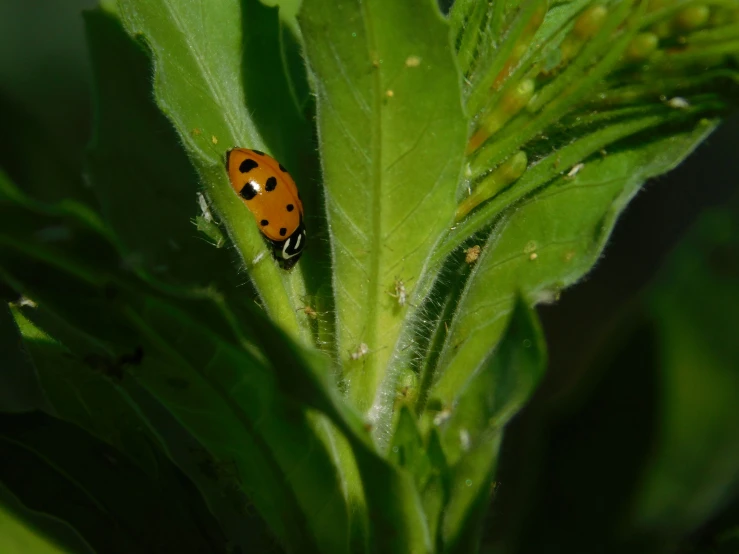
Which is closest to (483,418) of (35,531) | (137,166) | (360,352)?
(360,352)

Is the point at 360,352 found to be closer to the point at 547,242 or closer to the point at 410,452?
the point at 410,452

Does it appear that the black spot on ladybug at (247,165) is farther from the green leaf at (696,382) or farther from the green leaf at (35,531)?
the green leaf at (696,382)

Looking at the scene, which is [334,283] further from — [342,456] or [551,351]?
[551,351]

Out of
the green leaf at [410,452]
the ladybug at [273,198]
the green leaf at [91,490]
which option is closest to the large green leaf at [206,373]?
the green leaf at [410,452]

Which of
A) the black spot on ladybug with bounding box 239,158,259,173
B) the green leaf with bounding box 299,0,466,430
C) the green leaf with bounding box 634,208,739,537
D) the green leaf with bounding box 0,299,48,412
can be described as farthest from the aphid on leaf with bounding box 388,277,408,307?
the green leaf with bounding box 0,299,48,412

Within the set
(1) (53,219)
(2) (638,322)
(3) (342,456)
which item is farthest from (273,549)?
(2) (638,322)
